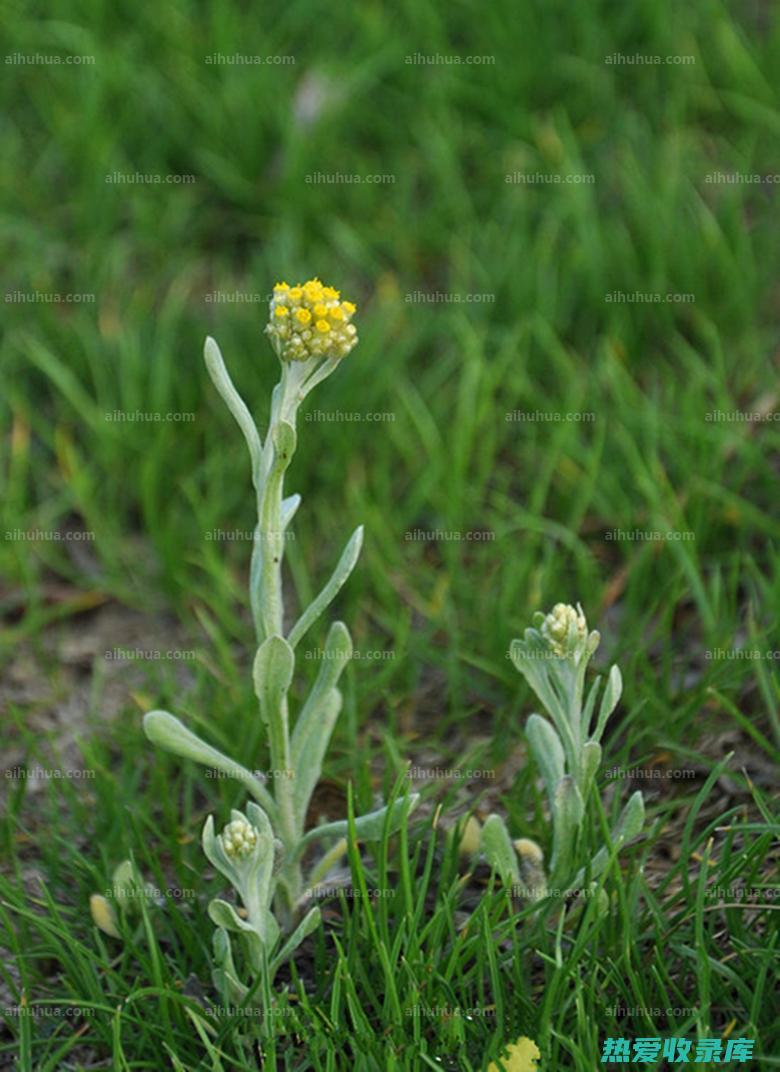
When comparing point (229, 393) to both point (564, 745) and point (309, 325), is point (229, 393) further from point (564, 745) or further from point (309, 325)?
point (564, 745)

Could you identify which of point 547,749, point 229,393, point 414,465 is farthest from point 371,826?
point 414,465

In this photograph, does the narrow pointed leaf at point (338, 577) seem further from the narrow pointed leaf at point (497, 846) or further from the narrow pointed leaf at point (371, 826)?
the narrow pointed leaf at point (497, 846)

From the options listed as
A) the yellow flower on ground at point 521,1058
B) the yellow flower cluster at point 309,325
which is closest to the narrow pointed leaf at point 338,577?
the yellow flower cluster at point 309,325

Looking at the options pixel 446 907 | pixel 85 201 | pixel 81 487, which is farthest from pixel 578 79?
pixel 446 907

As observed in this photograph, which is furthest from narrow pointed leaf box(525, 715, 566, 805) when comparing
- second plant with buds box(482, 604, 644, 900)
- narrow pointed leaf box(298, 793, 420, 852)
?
narrow pointed leaf box(298, 793, 420, 852)

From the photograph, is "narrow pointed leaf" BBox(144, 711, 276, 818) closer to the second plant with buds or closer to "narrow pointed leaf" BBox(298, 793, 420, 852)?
"narrow pointed leaf" BBox(298, 793, 420, 852)
